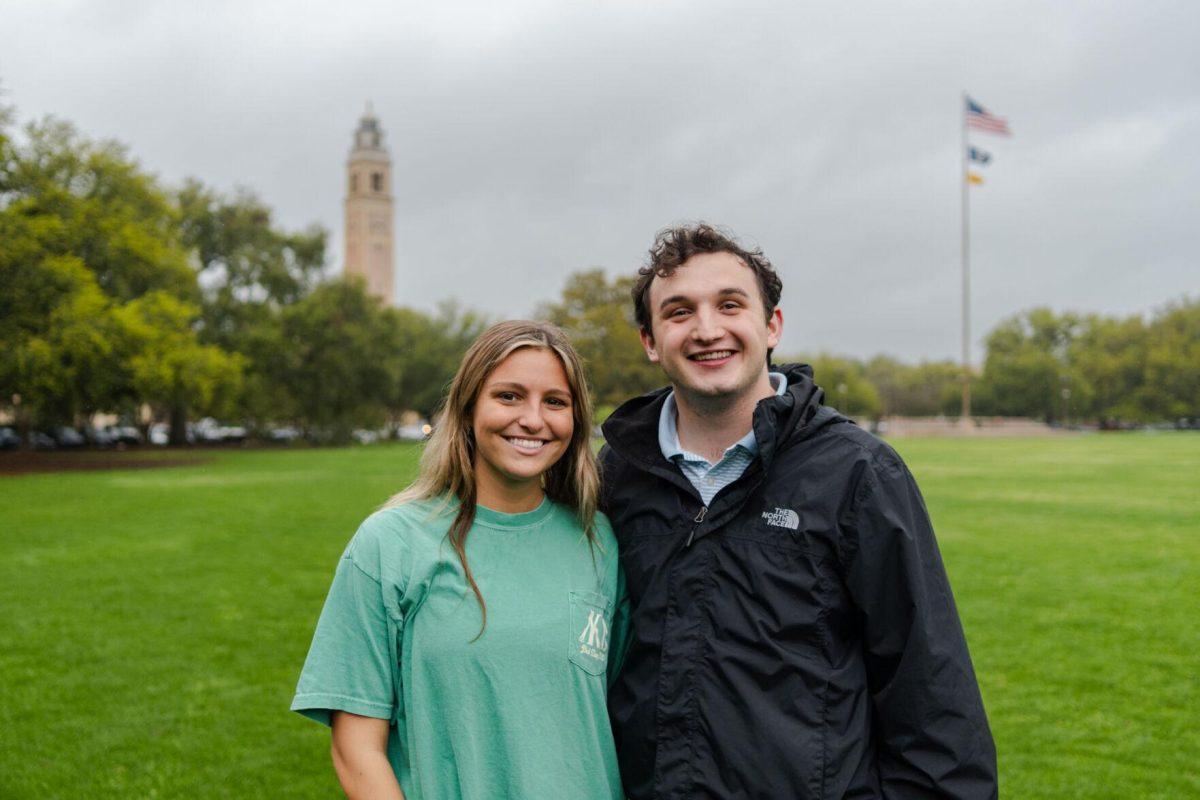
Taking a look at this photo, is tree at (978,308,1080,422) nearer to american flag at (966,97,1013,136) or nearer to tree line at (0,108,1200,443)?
tree line at (0,108,1200,443)

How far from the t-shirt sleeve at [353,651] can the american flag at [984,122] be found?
Result: 46.2 meters

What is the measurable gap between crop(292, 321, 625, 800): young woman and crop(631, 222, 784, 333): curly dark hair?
0.36 metres

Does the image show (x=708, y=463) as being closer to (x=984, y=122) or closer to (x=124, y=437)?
(x=984, y=122)

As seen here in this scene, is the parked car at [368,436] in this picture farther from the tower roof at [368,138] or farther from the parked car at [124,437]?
the tower roof at [368,138]

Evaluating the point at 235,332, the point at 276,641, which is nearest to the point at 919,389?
the point at 235,332

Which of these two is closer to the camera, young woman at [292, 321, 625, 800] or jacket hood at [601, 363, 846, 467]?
young woman at [292, 321, 625, 800]

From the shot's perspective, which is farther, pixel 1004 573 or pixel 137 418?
pixel 137 418

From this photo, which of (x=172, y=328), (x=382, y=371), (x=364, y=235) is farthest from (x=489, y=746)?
(x=364, y=235)

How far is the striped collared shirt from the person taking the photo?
2512 millimetres

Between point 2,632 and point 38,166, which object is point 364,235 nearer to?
point 38,166

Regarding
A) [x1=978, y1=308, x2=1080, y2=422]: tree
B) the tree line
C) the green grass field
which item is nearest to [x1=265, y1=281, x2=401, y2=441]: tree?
the tree line

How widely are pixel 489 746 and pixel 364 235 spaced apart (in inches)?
4558

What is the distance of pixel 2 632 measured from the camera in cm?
871

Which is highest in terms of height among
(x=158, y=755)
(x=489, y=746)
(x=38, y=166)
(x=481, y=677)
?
(x=38, y=166)
